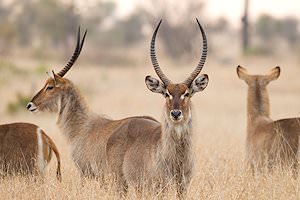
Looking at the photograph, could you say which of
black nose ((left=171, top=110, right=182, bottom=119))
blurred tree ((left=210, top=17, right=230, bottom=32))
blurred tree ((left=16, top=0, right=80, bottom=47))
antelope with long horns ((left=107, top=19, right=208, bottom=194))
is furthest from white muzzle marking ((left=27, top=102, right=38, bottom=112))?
blurred tree ((left=210, top=17, right=230, bottom=32))

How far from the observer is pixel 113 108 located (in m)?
18.8

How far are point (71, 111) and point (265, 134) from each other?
2.06 m

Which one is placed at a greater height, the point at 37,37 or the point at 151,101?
the point at 37,37

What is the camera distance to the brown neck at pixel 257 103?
24.2ft

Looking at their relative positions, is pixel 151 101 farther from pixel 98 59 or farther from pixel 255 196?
pixel 98 59

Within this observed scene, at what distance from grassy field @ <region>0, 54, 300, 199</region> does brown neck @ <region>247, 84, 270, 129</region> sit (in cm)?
53

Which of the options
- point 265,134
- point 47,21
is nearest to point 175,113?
point 265,134

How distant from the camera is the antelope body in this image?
5379 millimetres

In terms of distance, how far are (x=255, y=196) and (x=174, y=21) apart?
127 feet

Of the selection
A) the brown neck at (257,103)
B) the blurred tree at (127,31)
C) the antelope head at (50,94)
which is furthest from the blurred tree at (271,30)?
the antelope head at (50,94)

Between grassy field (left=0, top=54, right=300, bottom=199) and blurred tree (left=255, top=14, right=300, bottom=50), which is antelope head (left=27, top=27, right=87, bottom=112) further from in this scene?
blurred tree (left=255, top=14, right=300, bottom=50)

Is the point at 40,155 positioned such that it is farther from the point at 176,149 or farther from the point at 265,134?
the point at 265,134

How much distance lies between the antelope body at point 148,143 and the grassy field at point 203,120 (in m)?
0.17

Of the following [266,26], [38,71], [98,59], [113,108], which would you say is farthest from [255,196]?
[266,26]
